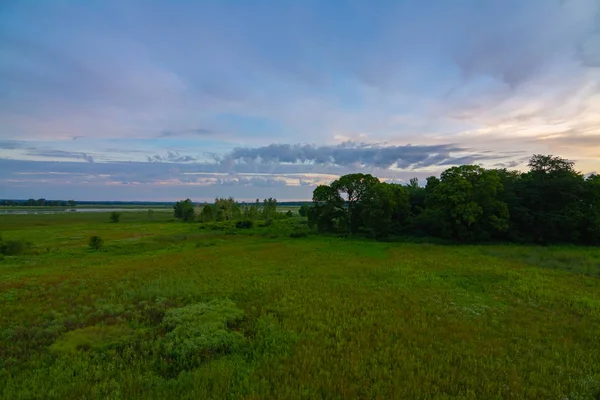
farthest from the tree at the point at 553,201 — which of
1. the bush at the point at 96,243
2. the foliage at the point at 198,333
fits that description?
the bush at the point at 96,243

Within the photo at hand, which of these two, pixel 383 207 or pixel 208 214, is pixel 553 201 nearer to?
pixel 383 207

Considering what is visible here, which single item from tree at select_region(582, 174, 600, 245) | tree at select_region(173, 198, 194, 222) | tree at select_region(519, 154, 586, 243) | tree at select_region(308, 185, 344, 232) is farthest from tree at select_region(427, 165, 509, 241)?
tree at select_region(173, 198, 194, 222)

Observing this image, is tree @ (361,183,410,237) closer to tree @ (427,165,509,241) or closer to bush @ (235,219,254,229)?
tree @ (427,165,509,241)

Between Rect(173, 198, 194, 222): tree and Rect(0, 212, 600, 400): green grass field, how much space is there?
87571mm

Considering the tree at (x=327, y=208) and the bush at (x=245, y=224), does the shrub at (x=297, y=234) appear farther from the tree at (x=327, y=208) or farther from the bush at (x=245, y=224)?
the bush at (x=245, y=224)

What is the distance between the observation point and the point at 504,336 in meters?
11.2

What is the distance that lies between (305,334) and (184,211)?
10824cm

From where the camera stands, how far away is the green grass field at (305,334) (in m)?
8.14

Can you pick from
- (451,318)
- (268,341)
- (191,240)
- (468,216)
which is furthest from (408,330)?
(191,240)

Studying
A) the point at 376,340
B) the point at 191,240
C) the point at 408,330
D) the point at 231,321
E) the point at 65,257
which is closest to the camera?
the point at 376,340

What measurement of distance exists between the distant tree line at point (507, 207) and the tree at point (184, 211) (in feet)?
258

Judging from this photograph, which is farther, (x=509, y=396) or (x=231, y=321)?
(x=231, y=321)

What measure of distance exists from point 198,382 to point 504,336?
35.0 ft

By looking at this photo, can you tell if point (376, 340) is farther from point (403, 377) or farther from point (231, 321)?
point (231, 321)
